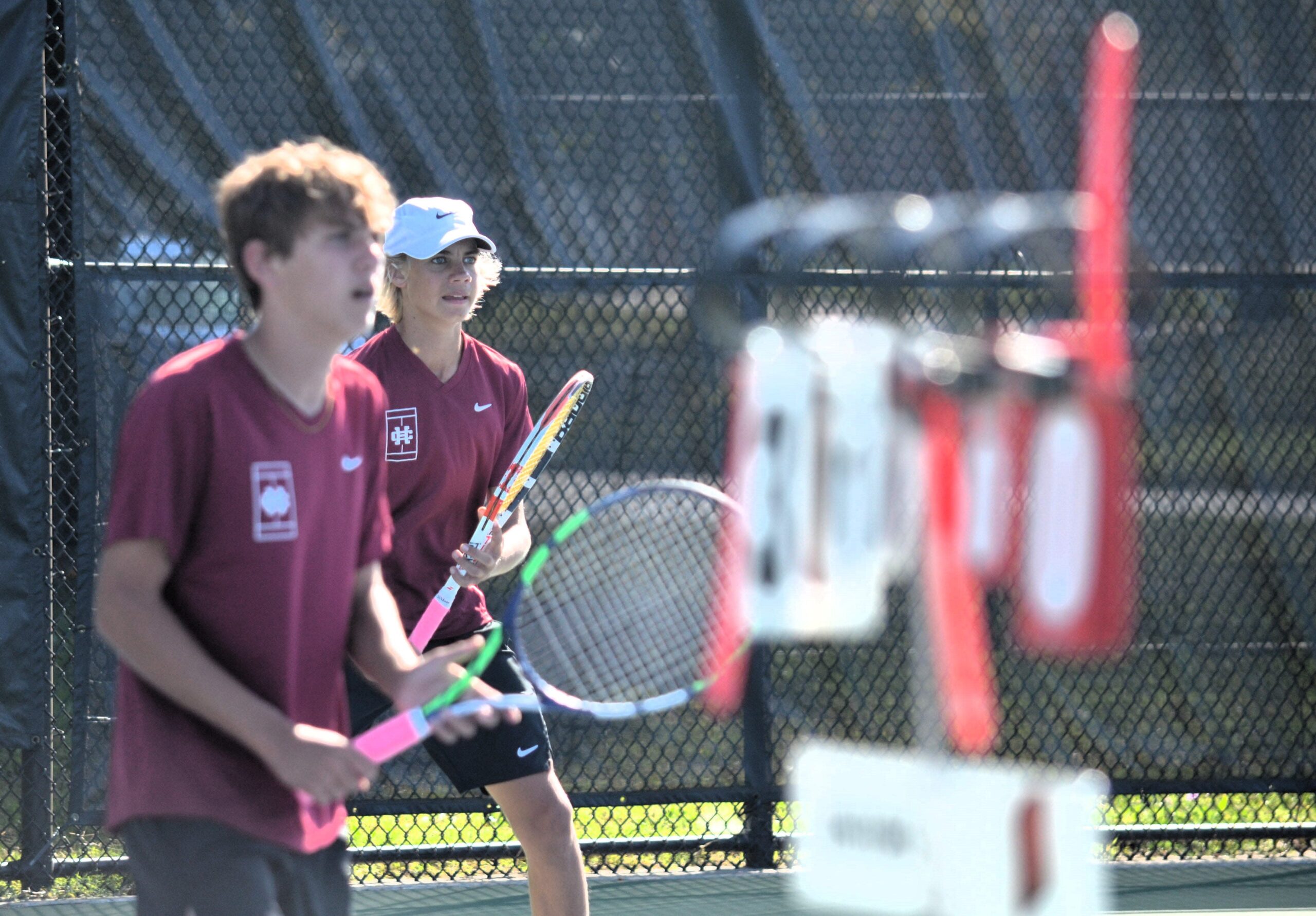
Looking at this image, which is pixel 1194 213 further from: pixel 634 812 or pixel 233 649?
pixel 233 649

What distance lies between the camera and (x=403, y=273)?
3.04 metres

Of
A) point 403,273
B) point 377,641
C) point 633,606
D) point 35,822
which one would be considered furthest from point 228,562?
point 35,822

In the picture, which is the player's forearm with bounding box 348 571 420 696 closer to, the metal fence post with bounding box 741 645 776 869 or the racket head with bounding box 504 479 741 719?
the racket head with bounding box 504 479 741 719

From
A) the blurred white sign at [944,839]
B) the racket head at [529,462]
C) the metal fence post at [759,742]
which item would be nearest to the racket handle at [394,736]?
the blurred white sign at [944,839]

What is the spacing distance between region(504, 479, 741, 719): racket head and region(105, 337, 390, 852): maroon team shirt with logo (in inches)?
22.0

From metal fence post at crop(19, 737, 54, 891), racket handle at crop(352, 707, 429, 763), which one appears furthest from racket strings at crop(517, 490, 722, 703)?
metal fence post at crop(19, 737, 54, 891)

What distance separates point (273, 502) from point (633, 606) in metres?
0.87

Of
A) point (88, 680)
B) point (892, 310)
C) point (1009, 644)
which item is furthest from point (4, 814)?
point (892, 310)

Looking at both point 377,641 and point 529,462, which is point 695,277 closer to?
point 529,462

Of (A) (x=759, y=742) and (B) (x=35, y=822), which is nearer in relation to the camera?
(B) (x=35, y=822)

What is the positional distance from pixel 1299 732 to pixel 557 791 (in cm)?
244

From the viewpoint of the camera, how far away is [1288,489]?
14.2 ft

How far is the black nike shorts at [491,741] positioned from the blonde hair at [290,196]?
1125 millimetres

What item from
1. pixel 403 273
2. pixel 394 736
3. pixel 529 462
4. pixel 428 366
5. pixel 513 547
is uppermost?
pixel 403 273
